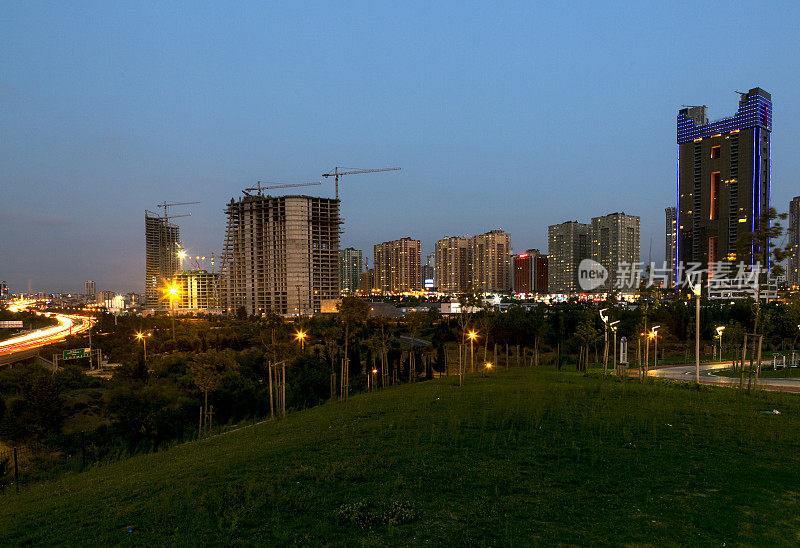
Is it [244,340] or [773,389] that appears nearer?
[773,389]

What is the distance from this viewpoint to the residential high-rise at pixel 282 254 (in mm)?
124625

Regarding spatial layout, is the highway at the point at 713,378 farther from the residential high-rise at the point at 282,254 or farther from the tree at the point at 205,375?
the residential high-rise at the point at 282,254

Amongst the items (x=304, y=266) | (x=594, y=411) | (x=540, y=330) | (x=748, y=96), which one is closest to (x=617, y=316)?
(x=540, y=330)

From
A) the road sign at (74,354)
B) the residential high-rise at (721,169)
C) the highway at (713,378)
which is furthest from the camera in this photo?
the residential high-rise at (721,169)

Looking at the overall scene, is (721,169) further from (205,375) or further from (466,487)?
(466,487)

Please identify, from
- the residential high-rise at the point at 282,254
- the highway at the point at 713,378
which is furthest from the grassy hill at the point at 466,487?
the residential high-rise at the point at 282,254

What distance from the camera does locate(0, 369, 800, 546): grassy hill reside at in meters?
7.21

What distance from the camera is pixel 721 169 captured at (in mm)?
145250

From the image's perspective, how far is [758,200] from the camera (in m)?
131

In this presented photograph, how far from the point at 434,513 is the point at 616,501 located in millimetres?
3243

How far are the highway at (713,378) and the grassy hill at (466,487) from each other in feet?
31.8

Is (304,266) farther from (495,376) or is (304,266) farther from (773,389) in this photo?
(773,389)

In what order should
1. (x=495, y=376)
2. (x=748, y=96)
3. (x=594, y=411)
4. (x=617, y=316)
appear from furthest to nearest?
(x=748, y=96) < (x=617, y=316) < (x=495, y=376) < (x=594, y=411)

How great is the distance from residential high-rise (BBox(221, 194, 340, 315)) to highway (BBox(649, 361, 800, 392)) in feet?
332
